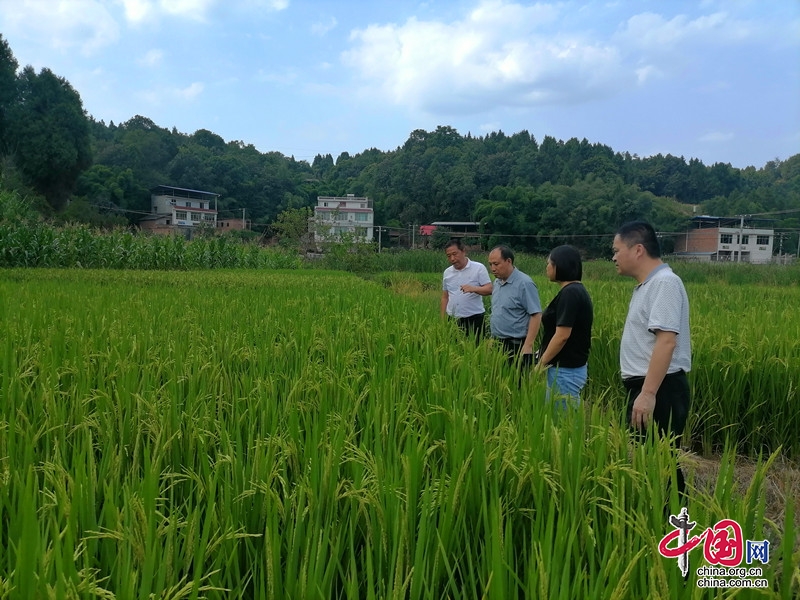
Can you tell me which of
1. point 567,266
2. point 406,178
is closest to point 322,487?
point 567,266

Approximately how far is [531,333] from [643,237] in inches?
59.4

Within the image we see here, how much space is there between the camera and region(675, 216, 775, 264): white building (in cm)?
5012

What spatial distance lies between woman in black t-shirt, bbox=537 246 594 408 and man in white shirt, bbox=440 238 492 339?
1.73 metres

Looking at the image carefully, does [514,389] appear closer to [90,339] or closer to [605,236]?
[90,339]

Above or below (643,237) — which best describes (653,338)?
below

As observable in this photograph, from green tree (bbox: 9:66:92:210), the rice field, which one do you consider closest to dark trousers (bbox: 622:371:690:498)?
the rice field

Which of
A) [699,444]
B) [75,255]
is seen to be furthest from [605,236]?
[699,444]

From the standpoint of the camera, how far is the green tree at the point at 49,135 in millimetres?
40938

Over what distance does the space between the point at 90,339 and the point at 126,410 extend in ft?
4.95

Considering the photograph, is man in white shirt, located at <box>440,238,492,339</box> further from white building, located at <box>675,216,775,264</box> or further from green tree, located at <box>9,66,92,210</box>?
white building, located at <box>675,216,775,264</box>

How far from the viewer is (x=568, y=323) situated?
137 inches

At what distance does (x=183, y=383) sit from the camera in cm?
240

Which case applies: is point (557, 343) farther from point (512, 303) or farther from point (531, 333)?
point (512, 303)

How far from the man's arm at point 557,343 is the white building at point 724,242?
51.7 m
